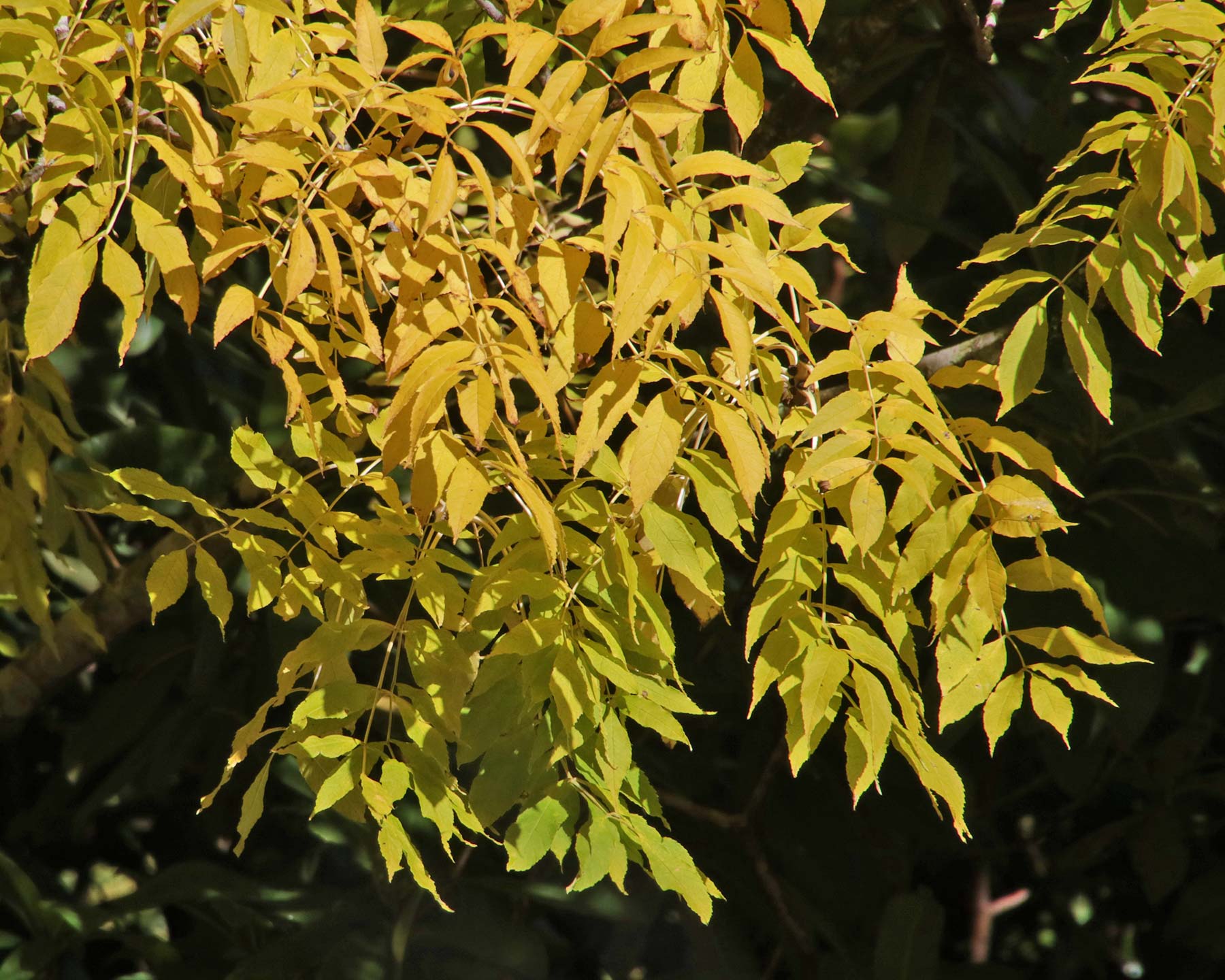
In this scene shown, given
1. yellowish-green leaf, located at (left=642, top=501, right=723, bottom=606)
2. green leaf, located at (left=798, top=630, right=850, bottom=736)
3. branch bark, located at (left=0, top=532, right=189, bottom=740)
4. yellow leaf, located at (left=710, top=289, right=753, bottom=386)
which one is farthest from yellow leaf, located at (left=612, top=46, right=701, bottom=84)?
branch bark, located at (left=0, top=532, right=189, bottom=740)

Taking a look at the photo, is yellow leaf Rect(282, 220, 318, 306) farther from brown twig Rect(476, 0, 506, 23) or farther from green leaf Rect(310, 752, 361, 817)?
brown twig Rect(476, 0, 506, 23)

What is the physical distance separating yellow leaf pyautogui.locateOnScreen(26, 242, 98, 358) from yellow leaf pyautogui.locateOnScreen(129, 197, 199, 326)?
0.04 metres

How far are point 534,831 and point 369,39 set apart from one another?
0.48 metres

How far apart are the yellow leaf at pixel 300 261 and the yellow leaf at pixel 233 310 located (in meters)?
0.03

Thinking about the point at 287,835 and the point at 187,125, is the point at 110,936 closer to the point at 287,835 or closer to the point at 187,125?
the point at 287,835

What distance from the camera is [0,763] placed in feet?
6.72

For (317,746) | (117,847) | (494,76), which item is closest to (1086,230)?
(494,76)

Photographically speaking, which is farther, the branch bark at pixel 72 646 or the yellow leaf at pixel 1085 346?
the branch bark at pixel 72 646

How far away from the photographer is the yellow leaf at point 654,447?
1.92 feet

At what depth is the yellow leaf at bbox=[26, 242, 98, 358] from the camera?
0.62 m

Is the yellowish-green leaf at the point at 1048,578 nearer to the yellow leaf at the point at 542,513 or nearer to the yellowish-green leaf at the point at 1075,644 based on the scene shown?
the yellowish-green leaf at the point at 1075,644

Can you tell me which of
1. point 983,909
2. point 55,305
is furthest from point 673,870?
point 983,909

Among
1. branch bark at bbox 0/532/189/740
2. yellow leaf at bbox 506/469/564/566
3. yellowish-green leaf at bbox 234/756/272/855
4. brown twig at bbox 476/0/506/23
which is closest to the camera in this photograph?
yellow leaf at bbox 506/469/564/566

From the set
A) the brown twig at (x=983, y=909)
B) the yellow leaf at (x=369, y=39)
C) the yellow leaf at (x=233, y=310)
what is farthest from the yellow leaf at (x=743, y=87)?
the brown twig at (x=983, y=909)
